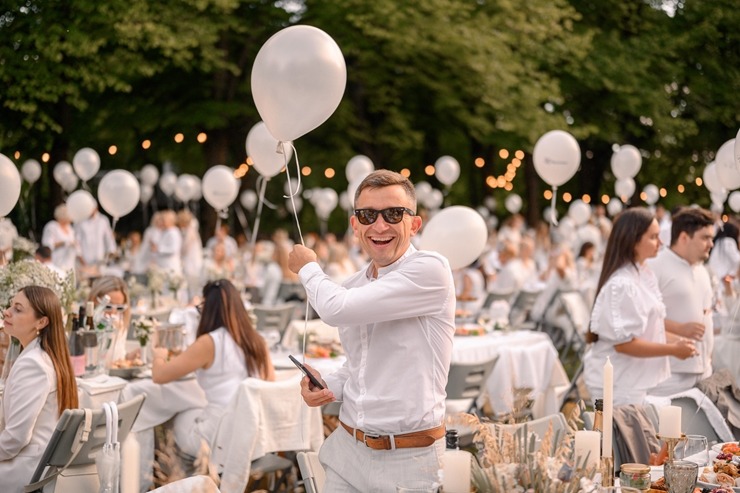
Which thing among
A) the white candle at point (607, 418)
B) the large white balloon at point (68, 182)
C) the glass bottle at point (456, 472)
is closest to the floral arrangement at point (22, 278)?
the glass bottle at point (456, 472)

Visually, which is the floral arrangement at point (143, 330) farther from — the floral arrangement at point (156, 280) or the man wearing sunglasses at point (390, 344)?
the man wearing sunglasses at point (390, 344)

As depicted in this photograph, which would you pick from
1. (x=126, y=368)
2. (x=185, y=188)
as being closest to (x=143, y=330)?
(x=126, y=368)

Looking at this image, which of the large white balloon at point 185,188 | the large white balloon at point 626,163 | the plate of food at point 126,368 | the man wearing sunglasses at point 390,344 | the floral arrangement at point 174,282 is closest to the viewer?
the man wearing sunglasses at point 390,344

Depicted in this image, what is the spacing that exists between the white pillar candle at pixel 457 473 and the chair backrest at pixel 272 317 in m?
6.73

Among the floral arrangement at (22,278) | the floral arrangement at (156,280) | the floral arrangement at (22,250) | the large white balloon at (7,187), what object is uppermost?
the large white balloon at (7,187)

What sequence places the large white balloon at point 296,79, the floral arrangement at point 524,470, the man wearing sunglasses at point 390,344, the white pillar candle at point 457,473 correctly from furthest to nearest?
the large white balloon at point 296,79, the man wearing sunglasses at point 390,344, the white pillar candle at point 457,473, the floral arrangement at point 524,470

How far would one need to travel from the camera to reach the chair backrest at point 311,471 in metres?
3.37

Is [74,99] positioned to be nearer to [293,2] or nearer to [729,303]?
[293,2]

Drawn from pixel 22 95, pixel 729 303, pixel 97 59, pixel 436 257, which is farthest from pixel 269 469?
pixel 97 59

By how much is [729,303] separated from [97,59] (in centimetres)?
1114

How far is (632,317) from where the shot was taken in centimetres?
491

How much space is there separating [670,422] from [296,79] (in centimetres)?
190

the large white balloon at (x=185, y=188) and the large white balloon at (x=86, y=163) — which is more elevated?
the large white balloon at (x=86, y=163)

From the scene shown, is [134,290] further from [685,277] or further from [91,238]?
[91,238]
